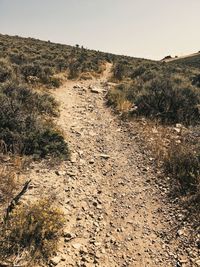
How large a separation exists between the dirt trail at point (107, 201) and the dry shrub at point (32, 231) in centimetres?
26

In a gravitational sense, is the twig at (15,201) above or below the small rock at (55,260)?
above

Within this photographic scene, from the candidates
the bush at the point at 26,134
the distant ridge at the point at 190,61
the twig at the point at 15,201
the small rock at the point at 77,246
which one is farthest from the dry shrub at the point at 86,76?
the distant ridge at the point at 190,61

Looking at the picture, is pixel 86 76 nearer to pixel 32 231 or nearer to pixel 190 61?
pixel 32 231

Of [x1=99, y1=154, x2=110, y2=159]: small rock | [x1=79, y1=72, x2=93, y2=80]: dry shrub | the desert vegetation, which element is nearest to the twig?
[x1=99, y1=154, x2=110, y2=159]: small rock

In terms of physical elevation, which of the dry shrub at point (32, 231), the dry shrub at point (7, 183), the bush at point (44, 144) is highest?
the bush at point (44, 144)

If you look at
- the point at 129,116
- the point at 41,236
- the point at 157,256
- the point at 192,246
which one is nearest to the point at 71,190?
the point at 41,236

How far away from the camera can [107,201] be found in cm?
659

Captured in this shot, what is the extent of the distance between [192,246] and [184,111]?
746 cm

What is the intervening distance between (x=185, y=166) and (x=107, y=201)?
245cm

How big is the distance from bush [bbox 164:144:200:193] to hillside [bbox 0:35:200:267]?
1.1 inches

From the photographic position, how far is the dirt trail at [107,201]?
5.17 m

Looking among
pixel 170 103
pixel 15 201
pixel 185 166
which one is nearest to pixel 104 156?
pixel 185 166

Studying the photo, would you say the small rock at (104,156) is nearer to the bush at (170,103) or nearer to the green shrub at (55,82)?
the bush at (170,103)

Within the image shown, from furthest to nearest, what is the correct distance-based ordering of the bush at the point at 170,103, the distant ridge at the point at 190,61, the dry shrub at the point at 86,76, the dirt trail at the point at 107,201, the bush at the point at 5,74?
the distant ridge at the point at 190,61 < the dry shrub at the point at 86,76 < the bush at the point at 5,74 < the bush at the point at 170,103 < the dirt trail at the point at 107,201
